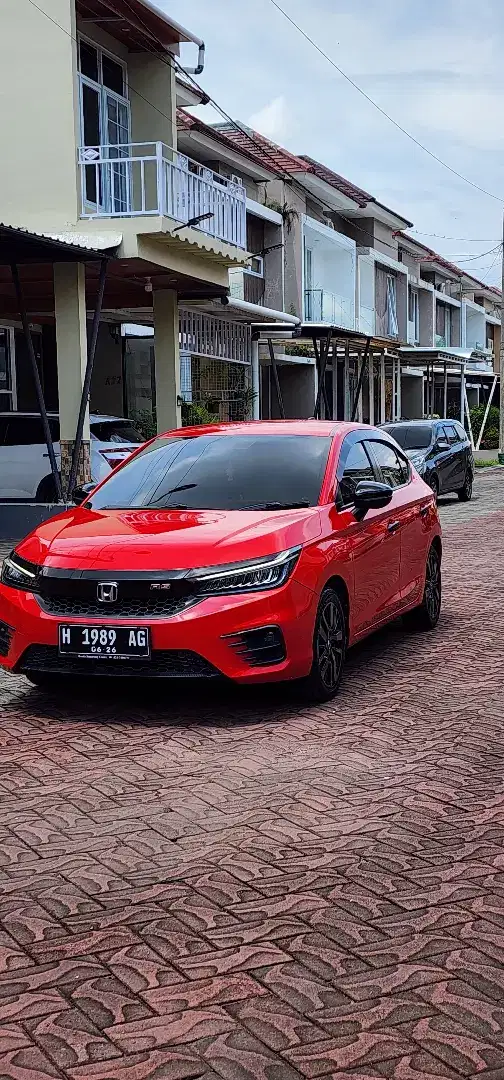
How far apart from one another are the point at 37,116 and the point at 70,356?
132 inches

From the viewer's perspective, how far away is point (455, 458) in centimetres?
2383

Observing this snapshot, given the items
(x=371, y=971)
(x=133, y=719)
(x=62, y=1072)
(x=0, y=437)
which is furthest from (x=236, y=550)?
(x=0, y=437)

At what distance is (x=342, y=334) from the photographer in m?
28.5

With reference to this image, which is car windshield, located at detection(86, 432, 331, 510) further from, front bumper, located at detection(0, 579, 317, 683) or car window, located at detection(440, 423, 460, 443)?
car window, located at detection(440, 423, 460, 443)

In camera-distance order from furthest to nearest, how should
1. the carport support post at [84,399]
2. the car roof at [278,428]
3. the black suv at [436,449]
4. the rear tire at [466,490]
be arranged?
the rear tire at [466,490]
the black suv at [436,449]
the carport support post at [84,399]
the car roof at [278,428]

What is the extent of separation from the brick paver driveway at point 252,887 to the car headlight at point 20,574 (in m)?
0.70

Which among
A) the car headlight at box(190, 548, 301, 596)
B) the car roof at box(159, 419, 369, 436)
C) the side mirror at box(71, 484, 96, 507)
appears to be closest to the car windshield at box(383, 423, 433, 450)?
the car roof at box(159, 419, 369, 436)

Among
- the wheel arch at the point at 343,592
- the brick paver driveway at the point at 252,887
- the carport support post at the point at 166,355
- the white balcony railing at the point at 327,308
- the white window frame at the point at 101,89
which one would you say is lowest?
the brick paver driveway at the point at 252,887

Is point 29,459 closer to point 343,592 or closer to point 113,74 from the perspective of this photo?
point 113,74

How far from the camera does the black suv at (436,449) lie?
22547 millimetres

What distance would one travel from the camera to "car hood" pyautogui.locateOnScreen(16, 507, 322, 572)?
22.0ft

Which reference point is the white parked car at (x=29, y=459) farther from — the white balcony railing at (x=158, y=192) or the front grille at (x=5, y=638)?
the front grille at (x=5, y=638)

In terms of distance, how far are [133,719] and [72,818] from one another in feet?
5.45

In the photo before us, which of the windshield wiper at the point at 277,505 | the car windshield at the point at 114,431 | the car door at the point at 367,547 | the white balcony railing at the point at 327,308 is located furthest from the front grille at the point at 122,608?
the white balcony railing at the point at 327,308
